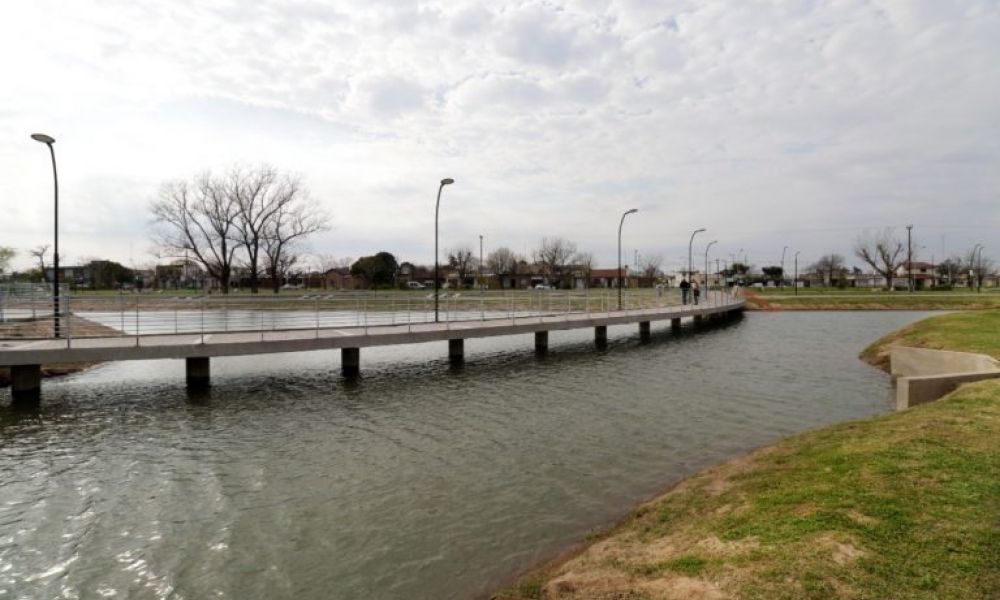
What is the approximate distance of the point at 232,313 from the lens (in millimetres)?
31594

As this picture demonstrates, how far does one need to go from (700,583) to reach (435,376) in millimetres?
16810

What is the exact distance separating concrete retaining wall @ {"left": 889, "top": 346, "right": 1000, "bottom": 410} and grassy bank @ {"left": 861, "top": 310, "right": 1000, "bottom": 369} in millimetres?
851

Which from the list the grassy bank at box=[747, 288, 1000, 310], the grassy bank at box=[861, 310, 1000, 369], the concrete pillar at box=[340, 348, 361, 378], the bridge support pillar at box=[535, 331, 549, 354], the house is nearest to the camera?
the grassy bank at box=[861, 310, 1000, 369]

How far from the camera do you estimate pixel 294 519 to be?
8.34 metres

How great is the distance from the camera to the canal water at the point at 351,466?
22.9 ft

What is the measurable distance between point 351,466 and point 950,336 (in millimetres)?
23404

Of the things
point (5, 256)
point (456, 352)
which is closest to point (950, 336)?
point (456, 352)

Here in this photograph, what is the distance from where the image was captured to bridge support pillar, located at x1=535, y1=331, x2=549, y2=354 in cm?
2803

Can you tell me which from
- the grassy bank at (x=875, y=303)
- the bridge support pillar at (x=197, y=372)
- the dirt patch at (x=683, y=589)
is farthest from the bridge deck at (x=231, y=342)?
the grassy bank at (x=875, y=303)

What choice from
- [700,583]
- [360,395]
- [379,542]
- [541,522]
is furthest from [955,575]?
[360,395]

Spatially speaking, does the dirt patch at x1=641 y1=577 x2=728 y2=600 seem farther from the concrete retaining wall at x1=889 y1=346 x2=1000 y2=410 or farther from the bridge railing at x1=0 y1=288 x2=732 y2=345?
the bridge railing at x1=0 y1=288 x2=732 y2=345

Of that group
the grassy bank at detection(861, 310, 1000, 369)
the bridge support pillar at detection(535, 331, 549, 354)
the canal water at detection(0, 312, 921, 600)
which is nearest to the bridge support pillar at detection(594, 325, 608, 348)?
the bridge support pillar at detection(535, 331, 549, 354)

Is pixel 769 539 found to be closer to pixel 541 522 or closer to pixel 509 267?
pixel 541 522

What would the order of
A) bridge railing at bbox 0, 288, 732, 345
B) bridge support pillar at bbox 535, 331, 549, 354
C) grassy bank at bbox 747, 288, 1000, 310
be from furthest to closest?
grassy bank at bbox 747, 288, 1000, 310 → bridge support pillar at bbox 535, 331, 549, 354 → bridge railing at bbox 0, 288, 732, 345
